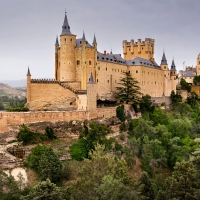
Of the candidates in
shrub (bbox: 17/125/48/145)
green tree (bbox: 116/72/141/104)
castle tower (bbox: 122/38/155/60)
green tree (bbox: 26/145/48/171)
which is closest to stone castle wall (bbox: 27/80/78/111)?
shrub (bbox: 17/125/48/145)

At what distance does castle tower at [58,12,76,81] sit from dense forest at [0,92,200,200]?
873 cm

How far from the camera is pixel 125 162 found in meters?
32.5

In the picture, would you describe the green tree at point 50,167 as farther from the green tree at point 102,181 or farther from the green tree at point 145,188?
the green tree at point 145,188

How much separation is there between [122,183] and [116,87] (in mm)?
25414

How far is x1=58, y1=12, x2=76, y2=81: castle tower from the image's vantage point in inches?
1918

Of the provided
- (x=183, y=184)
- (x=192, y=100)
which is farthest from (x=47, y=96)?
(x=192, y=100)

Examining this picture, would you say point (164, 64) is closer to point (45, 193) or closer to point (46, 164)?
point (46, 164)

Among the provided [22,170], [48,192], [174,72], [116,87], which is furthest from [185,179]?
[174,72]

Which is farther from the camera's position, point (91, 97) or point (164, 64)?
point (164, 64)

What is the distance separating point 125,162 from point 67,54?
21888mm

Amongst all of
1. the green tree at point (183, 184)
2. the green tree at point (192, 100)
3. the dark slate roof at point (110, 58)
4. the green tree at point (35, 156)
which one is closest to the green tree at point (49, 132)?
the green tree at point (35, 156)

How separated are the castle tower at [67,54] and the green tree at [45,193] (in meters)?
22.4

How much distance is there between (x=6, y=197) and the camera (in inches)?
1145

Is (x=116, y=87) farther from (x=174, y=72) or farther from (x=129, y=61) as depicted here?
(x=174, y=72)
